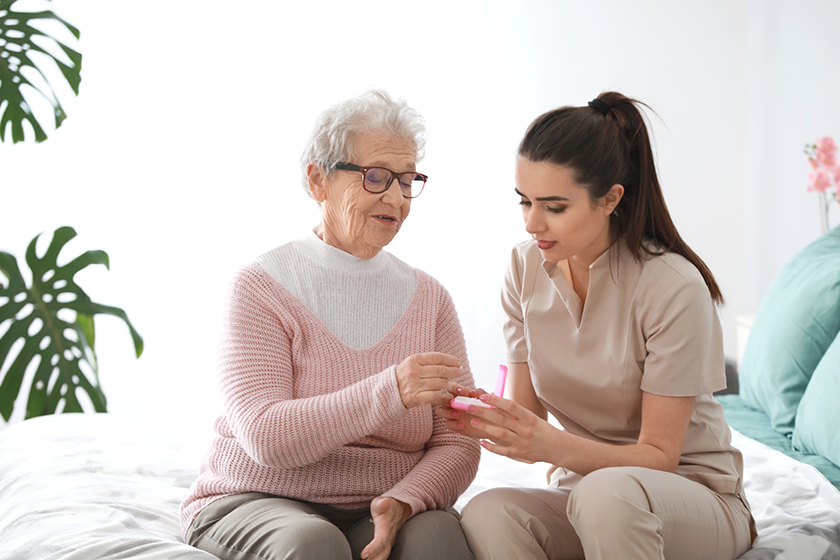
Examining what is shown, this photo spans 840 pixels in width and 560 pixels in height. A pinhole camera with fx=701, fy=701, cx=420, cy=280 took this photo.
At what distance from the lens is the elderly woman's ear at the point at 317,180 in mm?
1398

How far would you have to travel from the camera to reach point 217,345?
1.28 metres

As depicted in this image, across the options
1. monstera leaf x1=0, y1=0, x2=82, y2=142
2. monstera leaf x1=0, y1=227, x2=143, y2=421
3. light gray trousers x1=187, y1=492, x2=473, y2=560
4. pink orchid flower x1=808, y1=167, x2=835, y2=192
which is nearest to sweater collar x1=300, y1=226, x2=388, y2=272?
light gray trousers x1=187, y1=492, x2=473, y2=560

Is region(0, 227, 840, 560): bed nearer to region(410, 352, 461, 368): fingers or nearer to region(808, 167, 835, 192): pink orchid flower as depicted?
region(410, 352, 461, 368): fingers

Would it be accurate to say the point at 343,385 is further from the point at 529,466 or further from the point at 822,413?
the point at 822,413

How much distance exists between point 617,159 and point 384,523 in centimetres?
77

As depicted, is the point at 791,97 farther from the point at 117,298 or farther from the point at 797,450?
the point at 117,298

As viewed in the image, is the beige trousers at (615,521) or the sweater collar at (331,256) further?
the sweater collar at (331,256)

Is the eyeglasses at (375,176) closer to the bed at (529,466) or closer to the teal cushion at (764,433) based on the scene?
the bed at (529,466)

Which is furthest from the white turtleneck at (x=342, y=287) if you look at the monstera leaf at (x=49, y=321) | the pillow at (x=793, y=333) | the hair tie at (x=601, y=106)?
the pillow at (x=793, y=333)

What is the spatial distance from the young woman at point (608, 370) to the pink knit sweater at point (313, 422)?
0.28 ft

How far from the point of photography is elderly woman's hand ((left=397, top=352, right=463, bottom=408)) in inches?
45.3

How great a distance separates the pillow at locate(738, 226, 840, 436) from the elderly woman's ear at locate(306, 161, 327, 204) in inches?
53.0

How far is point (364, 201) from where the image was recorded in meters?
1.35

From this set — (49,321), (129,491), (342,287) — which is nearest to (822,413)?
(342,287)
